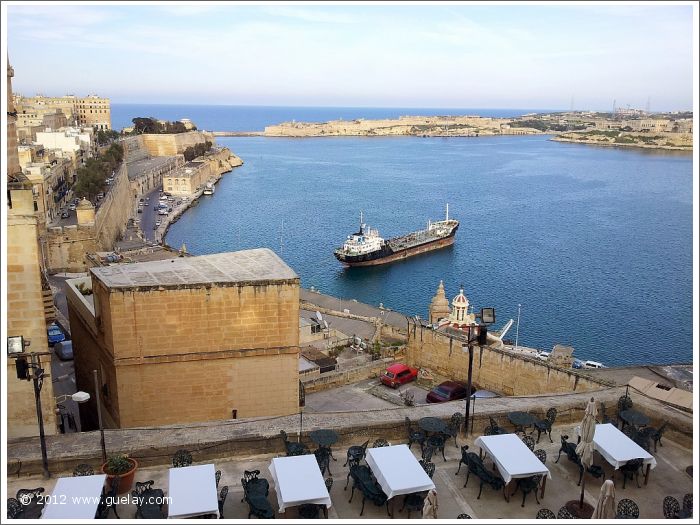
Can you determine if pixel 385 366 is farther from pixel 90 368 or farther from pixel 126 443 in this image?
pixel 126 443

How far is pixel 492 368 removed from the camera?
16375 millimetres

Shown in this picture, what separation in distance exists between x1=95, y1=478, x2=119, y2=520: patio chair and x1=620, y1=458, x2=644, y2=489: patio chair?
576cm

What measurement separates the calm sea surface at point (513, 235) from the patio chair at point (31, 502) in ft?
86.7

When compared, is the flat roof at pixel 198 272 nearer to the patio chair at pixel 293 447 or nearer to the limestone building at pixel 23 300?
the limestone building at pixel 23 300

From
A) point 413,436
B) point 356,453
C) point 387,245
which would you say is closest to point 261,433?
point 356,453

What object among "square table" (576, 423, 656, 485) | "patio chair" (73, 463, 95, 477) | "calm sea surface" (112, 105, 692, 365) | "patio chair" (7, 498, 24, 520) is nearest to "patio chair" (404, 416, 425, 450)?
"square table" (576, 423, 656, 485)

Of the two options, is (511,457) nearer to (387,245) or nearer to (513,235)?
(387,245)

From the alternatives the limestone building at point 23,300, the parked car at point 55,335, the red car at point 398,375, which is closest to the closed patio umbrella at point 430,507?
the limestone building at point 23,300

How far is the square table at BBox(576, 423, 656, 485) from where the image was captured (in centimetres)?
707

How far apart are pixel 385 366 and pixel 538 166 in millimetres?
101684

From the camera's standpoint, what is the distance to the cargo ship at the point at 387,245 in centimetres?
4747

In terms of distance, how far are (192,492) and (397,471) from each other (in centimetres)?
213

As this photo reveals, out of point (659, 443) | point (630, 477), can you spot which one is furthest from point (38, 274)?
point (659, 443)

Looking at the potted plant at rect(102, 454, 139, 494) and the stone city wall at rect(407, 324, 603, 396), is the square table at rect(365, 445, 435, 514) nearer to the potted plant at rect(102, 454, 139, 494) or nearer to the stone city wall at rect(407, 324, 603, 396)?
the potted plant at rect(102, 454, 139, 494)
